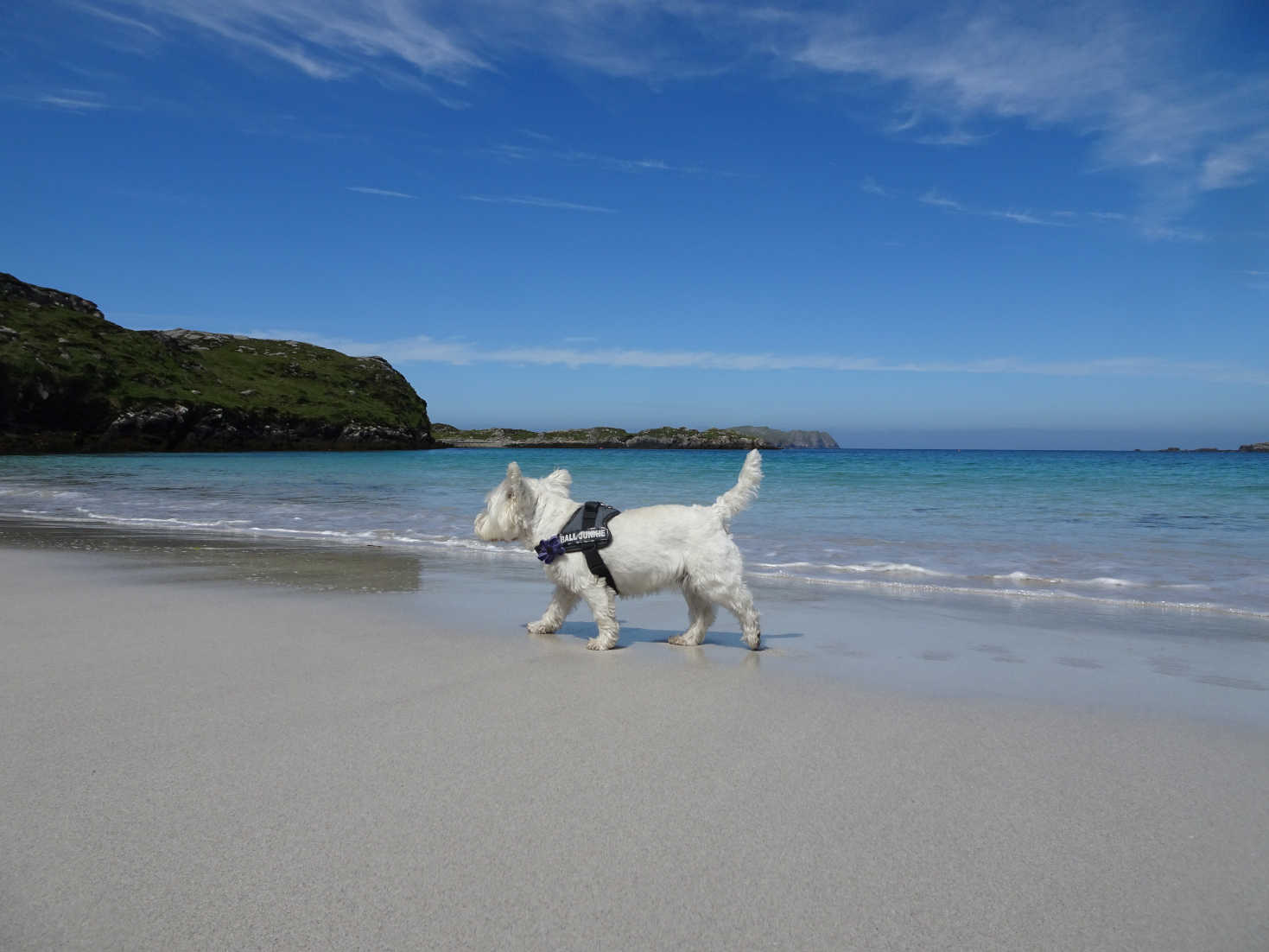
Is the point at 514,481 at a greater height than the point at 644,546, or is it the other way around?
the point at 514,481

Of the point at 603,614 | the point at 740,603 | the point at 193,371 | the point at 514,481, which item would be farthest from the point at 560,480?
the point at 193,371

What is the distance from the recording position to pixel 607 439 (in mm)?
164250

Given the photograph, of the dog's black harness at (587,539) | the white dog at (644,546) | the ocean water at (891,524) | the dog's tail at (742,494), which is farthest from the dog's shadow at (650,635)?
the ocean water at (891,524)

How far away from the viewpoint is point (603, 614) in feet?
20.9

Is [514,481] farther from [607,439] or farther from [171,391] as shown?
[607,439]

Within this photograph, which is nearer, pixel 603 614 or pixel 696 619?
pixel 603 614

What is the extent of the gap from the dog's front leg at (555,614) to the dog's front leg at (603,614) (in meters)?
0.38

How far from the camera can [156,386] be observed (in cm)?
9550

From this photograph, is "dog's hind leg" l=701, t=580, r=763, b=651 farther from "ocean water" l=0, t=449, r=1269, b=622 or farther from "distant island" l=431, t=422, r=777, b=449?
"distant island" l=431, t=422, r=777, b=449

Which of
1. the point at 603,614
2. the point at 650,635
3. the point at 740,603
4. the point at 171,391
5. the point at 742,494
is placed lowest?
the point at 650,635

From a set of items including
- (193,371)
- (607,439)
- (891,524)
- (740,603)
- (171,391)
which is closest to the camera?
(740,603)

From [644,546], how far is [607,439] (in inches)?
6229

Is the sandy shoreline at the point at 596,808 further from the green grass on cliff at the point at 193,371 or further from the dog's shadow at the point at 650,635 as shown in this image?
the green grass on cliff at the point at 193,371

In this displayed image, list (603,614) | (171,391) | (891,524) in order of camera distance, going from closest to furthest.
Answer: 1. (603,614)
2. (891,524)
3. (171,391)
